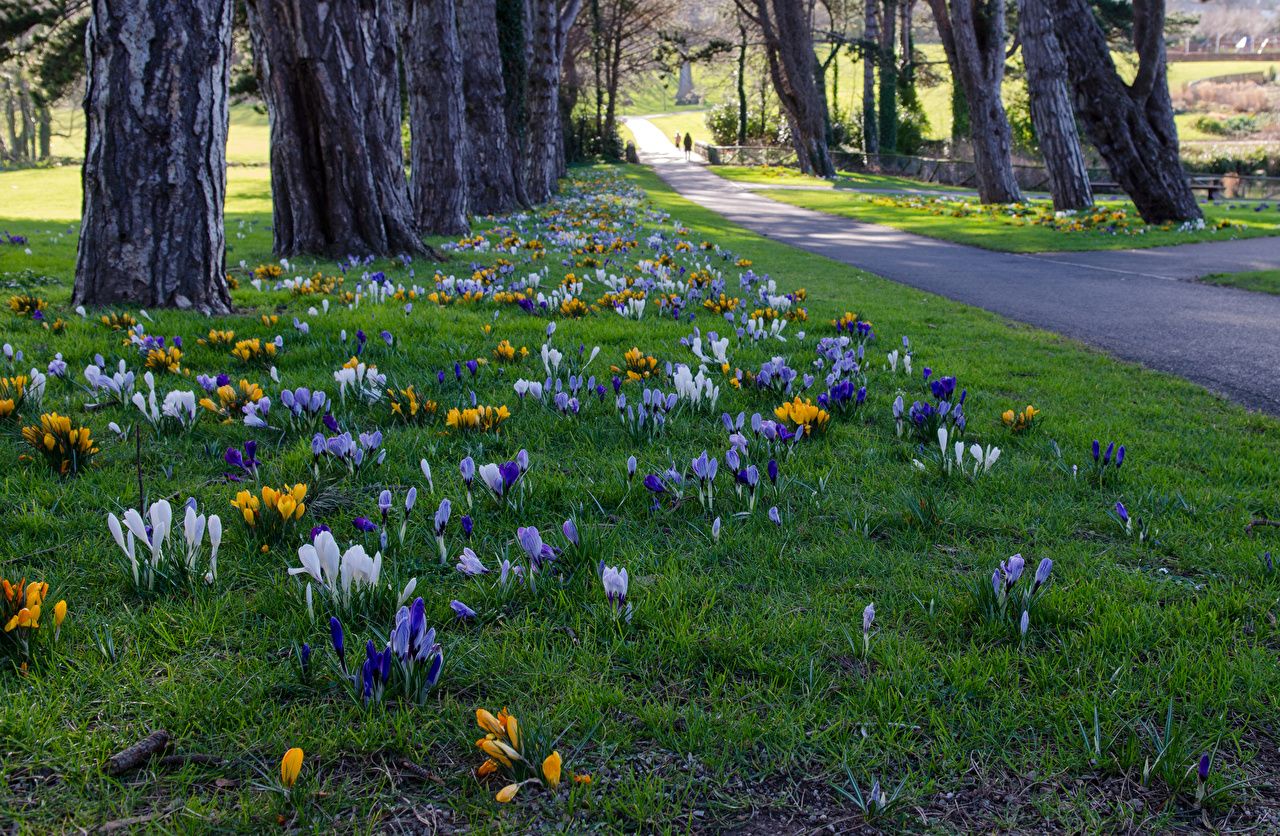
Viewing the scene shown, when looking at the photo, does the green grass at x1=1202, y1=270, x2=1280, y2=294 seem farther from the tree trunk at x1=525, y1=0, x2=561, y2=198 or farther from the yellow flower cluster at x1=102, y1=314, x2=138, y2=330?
the tree trunk at x1=525, y1=0, x2=561, y2=198

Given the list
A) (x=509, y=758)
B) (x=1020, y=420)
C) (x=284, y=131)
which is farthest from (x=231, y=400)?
(x=284, y=131)

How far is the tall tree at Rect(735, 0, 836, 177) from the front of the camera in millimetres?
38844

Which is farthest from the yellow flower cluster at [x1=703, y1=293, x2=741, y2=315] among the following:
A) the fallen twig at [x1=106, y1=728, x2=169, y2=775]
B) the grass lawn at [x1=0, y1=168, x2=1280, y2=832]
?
the fallen twig at [x1=106, y1=728, x2=169, y2=775]

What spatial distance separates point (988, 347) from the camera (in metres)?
7.16

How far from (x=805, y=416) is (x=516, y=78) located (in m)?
23.7

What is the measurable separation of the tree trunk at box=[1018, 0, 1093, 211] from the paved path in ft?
14.6

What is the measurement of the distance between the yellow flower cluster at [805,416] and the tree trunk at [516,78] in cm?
1993

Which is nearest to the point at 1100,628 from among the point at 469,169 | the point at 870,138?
the point at 469,169

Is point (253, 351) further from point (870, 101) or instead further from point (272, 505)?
point (870, 101)

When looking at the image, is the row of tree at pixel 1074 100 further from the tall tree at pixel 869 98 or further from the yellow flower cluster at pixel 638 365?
the tall tree at pixel 869 98

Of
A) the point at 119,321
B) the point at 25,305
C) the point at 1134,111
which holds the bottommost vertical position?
the point at 119,321

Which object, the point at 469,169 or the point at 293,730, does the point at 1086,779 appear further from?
the point at 469,169

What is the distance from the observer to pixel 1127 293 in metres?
10.6

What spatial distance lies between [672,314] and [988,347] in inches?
104
